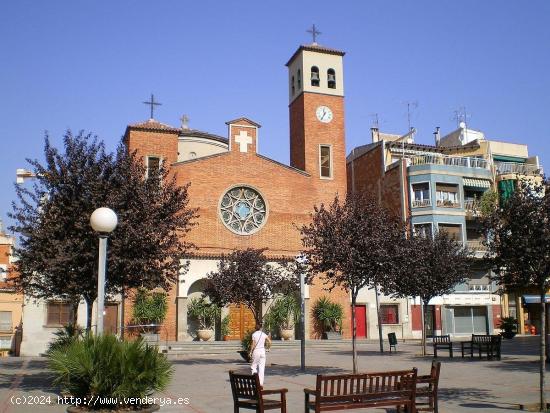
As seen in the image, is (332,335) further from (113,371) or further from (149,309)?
(113,371)

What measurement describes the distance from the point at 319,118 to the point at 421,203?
377 inches

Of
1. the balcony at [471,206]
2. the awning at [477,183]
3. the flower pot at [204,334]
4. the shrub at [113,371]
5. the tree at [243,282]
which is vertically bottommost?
the flower pot at [204,334]

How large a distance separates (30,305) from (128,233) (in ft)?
57.8

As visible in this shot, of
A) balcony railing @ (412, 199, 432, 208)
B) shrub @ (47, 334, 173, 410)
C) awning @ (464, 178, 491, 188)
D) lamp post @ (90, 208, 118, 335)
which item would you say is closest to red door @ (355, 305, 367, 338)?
balcony railing @ (412, 199, 432, 208)

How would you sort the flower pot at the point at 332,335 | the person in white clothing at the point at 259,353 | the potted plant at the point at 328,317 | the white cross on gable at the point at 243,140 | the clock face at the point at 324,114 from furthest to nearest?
the clock face at the point at 324,114 < the white cross on gable at the point at 243,140 < the potted plant at the point at 328,317 < the flower pot at the point at 332,335 < the person in white clothing at the point at 259,353

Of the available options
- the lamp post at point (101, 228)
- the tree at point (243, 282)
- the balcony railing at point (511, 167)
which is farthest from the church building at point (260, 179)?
the lamp post at point (101, 228)

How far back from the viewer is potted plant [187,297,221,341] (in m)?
31.8

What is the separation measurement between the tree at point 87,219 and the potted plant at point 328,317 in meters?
20.4

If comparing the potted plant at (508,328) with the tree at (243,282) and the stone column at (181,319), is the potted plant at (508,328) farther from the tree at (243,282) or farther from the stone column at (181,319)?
the stone column at (181,319)

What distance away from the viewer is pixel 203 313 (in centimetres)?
3181

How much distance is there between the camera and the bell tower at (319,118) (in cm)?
3738

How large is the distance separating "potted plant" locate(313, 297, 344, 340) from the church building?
0.54 m

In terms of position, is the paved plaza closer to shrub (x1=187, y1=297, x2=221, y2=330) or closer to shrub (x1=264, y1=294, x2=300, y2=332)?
shrub (x1=187, y1=297, x2=221, y2=330)

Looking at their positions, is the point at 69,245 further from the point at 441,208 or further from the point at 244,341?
the point at 441,208
